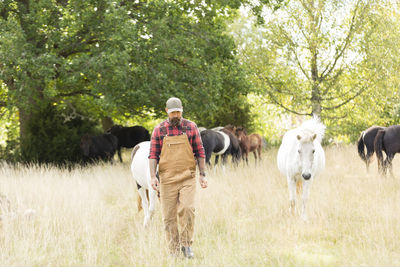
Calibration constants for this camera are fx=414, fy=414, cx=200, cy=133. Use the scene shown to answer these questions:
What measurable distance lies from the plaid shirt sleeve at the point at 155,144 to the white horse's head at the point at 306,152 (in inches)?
111

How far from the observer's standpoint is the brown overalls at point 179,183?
5832 mm

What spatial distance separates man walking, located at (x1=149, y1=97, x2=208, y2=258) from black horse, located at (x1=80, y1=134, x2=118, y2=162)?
1169 cm

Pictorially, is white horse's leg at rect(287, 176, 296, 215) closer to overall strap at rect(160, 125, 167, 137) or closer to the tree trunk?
overall strap at rect(160, 125, 167, 137)

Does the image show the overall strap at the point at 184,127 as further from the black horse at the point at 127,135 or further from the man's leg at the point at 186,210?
the black horse at the point at 127,135

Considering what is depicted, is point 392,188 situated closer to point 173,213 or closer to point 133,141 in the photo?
point 173,213

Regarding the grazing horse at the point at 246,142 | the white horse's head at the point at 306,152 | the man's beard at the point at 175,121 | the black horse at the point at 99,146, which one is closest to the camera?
the man's beard at the point at 175,121

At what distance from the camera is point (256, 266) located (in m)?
5.51

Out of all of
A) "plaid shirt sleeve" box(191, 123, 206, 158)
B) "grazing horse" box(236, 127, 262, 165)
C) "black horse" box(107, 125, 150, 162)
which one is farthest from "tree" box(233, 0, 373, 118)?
"plaid shirt sleeve" box(191, 123, 206, 158)

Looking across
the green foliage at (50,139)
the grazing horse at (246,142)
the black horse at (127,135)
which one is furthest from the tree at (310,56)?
the green foliage at (50,139)

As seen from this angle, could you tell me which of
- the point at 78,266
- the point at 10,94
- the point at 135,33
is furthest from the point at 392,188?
the point at 10,94

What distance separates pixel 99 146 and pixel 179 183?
12448 millimetres

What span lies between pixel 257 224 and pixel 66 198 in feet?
15.9

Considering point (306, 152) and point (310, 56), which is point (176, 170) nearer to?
point (306, 152)

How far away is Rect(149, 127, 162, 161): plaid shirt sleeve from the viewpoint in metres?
5.93
